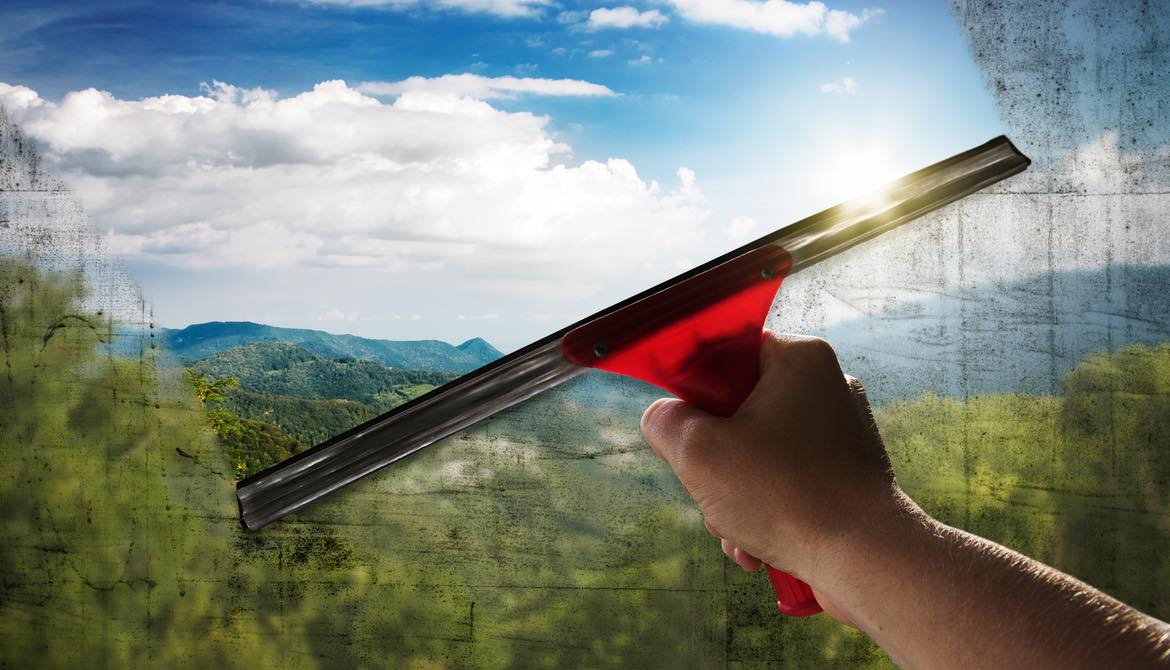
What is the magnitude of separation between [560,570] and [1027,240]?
104cm

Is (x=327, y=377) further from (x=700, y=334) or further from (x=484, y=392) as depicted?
(x=700, y=334)

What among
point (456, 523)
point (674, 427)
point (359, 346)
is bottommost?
point (456, 523)

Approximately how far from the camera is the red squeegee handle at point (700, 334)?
46 centimetres

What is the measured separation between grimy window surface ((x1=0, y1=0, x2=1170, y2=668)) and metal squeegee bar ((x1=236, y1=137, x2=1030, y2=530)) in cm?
77

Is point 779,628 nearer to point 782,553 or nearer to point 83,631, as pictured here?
point 782,553

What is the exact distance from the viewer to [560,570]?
1.47m


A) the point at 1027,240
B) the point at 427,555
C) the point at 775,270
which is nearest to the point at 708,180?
the point at 1027,240

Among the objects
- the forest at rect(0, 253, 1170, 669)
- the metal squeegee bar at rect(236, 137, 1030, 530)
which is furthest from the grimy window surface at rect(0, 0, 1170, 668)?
the metal squeegee bar at rect(236, 137, 1030, 530)

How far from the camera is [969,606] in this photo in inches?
13.4

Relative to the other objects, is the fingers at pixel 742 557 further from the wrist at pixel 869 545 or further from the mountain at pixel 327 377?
the mountain at pixel 327 377

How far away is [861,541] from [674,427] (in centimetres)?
12

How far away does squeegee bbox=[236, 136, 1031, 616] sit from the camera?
0.46 metres

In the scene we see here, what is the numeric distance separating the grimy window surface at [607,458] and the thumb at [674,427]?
3.14 feet

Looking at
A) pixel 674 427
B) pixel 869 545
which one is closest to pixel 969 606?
pixel 869 545
